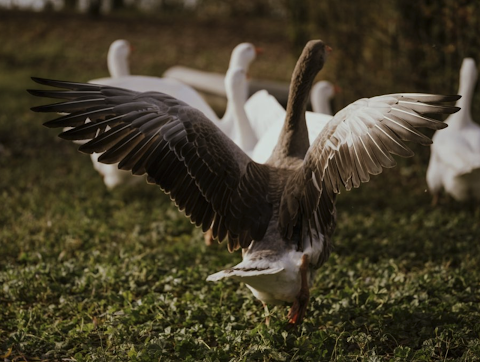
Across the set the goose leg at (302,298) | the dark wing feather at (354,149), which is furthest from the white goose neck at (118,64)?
the goose leg at (302,298)

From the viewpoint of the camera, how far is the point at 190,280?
4.96 m

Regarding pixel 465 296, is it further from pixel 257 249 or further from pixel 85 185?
pixel 85 185

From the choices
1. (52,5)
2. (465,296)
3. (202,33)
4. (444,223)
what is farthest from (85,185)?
(52,5)

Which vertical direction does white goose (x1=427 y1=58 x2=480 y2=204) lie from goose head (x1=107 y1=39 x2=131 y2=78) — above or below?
below

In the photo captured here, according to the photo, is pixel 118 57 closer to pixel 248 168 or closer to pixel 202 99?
pixel 202 99

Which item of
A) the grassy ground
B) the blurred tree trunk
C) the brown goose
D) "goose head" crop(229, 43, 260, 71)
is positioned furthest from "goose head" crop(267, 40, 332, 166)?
the blurred tree trunk

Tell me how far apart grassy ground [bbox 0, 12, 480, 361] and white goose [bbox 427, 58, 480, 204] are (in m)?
Result: 0.25

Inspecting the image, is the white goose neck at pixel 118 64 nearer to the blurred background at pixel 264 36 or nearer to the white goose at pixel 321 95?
the white goose at pixel 321 95

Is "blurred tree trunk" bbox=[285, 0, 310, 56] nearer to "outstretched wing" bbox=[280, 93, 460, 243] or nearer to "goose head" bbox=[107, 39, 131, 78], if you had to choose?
"goose head" bbox=[107, 39, 131, 78]

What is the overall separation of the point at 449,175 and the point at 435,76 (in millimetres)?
1626

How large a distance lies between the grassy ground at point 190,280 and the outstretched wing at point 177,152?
0.66m

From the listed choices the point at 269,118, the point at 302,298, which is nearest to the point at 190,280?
the point at 302,298

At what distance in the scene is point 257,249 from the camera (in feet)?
13.4

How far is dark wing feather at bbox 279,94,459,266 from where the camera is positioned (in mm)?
3490
